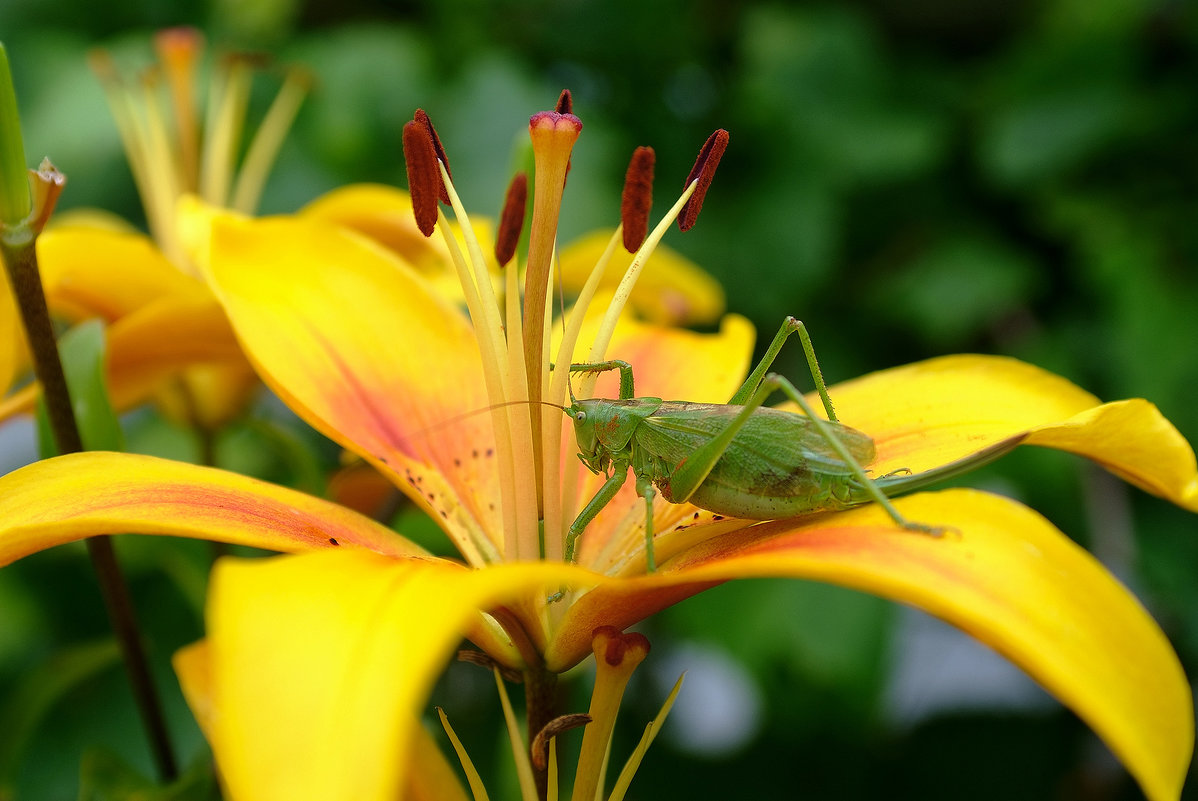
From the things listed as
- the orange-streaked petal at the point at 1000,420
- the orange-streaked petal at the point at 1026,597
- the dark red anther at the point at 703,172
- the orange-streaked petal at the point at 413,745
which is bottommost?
the orange-streaked petal at the point at 413,745

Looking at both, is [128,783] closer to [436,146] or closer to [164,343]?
[164,343]

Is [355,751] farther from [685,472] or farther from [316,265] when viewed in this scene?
[316,265]

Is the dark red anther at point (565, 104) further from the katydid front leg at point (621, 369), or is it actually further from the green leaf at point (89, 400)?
the green leaf at point (89, 400)

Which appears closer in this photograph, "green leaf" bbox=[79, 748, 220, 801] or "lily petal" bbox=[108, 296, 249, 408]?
"green leaf" bbox=[79, 748, 220, 801]

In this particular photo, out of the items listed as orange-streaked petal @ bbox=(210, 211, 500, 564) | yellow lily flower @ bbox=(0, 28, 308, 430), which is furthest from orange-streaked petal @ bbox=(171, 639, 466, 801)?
yellow lily flower @ bbox=(0, 28, 308, 430)

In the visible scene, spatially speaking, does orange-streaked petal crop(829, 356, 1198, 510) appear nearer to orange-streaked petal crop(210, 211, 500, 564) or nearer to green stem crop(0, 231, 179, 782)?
orange-streaked petal crop(210, 211, 500, 564)

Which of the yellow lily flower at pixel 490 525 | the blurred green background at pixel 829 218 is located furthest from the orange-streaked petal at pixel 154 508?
the blurred green background at pixel 829 218
